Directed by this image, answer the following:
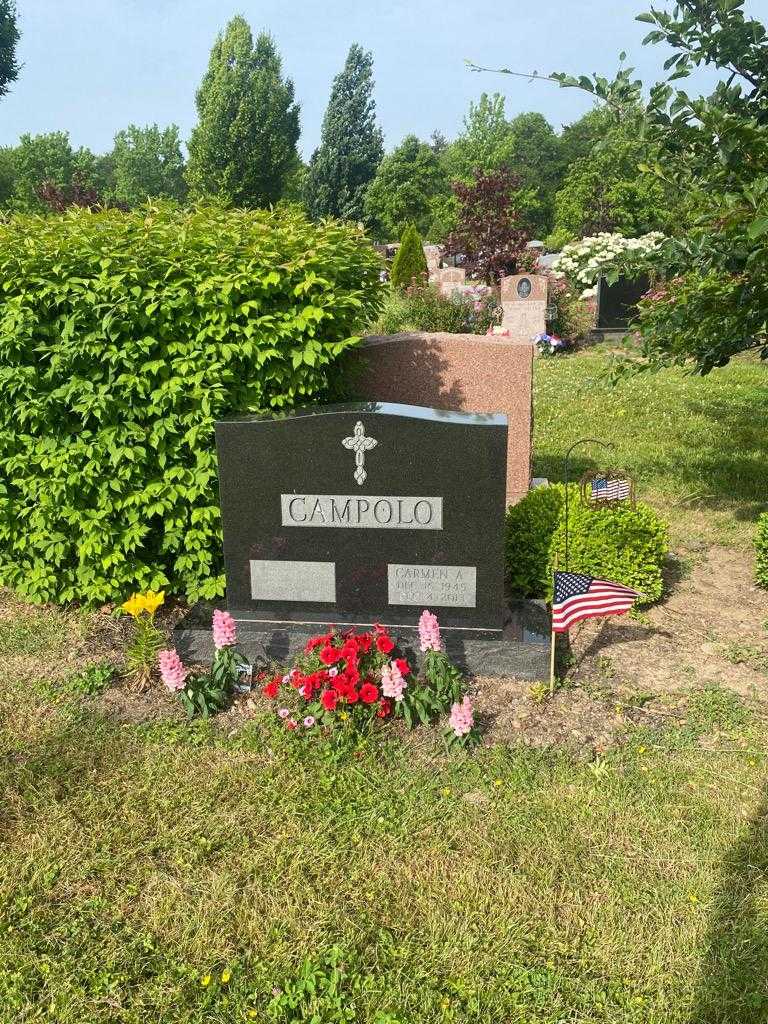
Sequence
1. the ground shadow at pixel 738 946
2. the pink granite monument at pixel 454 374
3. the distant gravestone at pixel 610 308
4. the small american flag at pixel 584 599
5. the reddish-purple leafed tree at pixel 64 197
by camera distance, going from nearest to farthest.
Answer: the ground shadow at pixel 738 946 → the small american flag at pixel 584 599 → the pink granite monument at pixel 454 374 → the distant gravestone at pixel 610 308 → the reddish-purple leafed tree at pixel 64 197

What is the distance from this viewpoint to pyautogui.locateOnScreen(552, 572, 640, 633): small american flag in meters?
4.16

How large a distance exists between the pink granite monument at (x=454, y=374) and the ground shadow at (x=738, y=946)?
3727mm

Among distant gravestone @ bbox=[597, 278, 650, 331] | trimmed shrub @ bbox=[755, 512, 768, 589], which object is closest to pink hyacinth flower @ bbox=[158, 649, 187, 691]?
trimmed shrub @ bbox=[755, 512, 768, 589]

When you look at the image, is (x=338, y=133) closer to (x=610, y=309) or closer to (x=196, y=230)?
(x=610, y=309)

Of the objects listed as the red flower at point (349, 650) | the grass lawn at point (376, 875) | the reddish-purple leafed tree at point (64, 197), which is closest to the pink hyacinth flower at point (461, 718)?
the grass lawn at point (376, 875)

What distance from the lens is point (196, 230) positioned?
Answer: 189 inches

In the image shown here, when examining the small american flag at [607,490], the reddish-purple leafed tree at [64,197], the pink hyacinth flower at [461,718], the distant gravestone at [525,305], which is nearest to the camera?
the pink hyacinth flower at [461,718]

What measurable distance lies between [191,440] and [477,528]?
175cm

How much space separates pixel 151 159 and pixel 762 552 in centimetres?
→ 7863

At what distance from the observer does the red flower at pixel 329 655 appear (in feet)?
12.7

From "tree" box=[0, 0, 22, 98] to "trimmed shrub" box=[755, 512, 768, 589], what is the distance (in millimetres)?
54585

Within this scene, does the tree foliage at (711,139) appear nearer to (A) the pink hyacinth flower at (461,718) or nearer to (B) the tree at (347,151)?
(A) the pink hyacinth flower at (461,718)

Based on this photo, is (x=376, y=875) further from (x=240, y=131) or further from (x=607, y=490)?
(x=240, y=131)

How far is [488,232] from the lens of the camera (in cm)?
1950
